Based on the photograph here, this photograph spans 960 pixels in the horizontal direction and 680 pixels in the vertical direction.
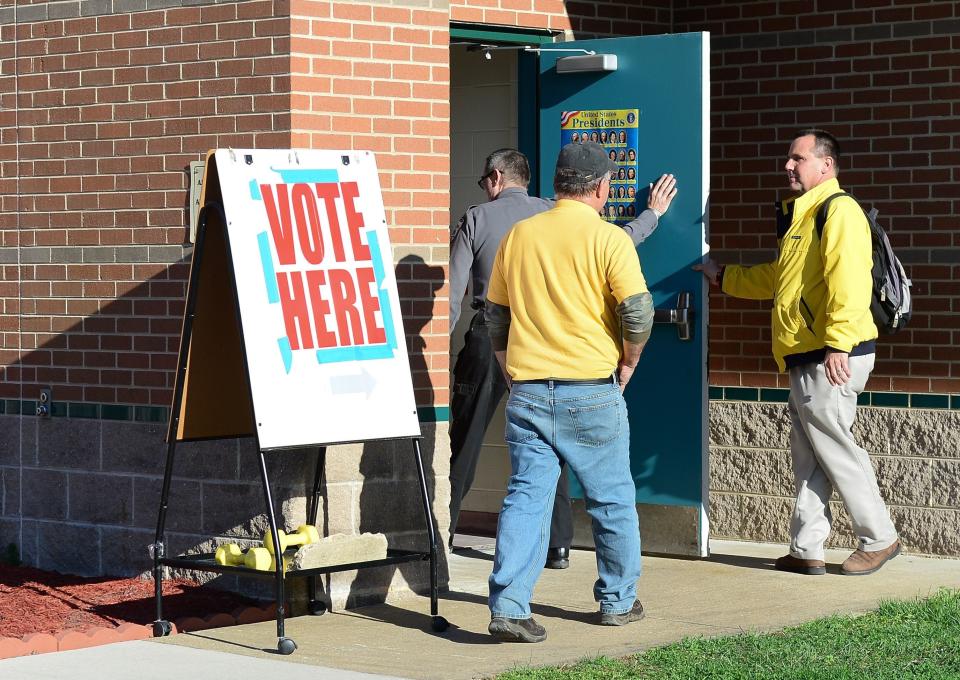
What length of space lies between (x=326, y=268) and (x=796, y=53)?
12.5 feet

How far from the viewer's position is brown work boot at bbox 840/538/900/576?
28.7 ft

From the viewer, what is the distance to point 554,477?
723 centimetres

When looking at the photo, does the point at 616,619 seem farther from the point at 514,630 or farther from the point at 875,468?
the point at 875,468

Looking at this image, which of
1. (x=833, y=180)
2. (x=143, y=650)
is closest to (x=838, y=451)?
(x=833, y=180)

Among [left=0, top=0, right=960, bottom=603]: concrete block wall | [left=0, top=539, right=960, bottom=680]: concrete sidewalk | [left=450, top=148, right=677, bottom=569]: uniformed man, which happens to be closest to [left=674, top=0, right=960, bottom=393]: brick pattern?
[left=0, top=0, right=960, bottom=603]: concrete block wall

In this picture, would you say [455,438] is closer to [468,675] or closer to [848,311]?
[848,311]

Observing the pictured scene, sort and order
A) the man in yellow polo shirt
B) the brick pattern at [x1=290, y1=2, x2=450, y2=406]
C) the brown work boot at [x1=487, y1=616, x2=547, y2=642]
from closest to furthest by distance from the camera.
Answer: the brown work boot at [x1=487, y1=616, x2=547, y2=642], the man in yellow polo shirt, the brick pattern at [x1=290, y1=2, x2=450, y2=406]

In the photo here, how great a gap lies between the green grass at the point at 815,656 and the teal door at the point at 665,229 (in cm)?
187

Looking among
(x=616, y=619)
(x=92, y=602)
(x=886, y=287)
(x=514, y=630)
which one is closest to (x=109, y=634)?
(x=92, y=602)

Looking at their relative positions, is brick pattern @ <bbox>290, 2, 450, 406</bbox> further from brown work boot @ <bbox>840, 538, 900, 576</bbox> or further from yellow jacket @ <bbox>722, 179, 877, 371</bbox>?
brown work boot @ <bbox>840, 538, 900, 576</bbox>

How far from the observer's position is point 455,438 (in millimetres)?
9086

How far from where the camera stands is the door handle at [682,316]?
29.9ft

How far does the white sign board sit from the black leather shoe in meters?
1.75

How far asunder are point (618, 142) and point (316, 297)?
258 cm
